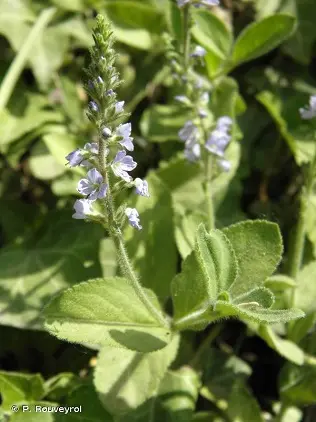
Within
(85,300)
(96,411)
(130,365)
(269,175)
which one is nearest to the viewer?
(85,300)

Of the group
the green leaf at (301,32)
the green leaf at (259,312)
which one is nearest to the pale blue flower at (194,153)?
the green leaf at (259,312)

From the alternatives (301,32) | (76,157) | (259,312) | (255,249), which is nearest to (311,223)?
(255,249)

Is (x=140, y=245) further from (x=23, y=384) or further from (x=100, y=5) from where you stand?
(x=100, y=5)

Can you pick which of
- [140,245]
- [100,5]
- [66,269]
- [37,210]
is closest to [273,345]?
[140,245]

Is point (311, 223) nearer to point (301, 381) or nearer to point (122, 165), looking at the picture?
point (301, 381)

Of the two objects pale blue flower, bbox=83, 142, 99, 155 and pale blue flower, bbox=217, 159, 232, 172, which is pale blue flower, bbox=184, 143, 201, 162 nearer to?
pale blue flower, bbox=217, 159, 232, 172
